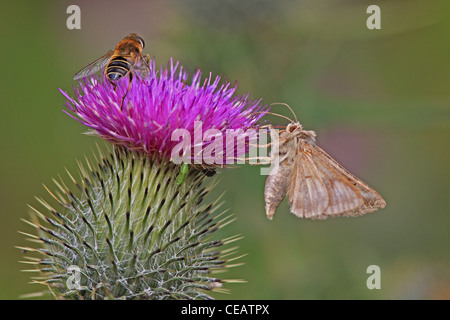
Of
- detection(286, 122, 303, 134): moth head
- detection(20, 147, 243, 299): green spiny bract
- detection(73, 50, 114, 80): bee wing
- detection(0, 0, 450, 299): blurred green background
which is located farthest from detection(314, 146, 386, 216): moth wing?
detection(73, 50, 114, 80): bee wing

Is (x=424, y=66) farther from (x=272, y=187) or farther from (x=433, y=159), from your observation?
(x=272, y=187)

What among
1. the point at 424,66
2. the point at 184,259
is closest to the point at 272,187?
the point at 184,259

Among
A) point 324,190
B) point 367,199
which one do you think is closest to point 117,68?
point 324,190

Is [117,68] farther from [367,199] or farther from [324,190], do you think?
[367,199]

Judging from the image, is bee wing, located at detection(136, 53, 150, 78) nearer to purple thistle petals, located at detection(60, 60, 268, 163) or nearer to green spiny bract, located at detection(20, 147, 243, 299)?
purple thistle petals, located at detection(60, 60, 268, 163)

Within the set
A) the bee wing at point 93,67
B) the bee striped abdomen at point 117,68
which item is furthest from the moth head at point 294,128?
the bee wing at point 93,67

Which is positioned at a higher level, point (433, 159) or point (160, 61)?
point (160, 61)
